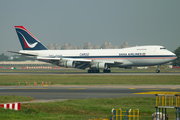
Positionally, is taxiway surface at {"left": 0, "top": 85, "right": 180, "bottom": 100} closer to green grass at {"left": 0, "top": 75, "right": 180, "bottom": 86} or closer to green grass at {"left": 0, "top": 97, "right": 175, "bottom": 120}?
green grass at {"left": 0, "top": 97, "right": 175, "bottom": 120}

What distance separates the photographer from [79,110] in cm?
1712

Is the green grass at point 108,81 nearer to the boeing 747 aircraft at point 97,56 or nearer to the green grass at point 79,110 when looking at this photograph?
the boeing 747 aircraft at point 97,56

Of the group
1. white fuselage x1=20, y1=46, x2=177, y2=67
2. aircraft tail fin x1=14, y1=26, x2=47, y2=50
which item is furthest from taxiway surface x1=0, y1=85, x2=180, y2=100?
aircraft tail fin x1=14, y1=26, x2=47, y2=50

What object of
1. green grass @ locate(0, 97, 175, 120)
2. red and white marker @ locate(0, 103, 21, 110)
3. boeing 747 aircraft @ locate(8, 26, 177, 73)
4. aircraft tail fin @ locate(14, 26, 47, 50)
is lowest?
green grass @ locate(0, 97, 175, 120)

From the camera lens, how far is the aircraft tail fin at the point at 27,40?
6706cm

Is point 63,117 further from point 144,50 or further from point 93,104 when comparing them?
point 144,50

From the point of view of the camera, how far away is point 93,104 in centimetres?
1916

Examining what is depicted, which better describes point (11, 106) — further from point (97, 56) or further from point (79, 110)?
point (97, 56)

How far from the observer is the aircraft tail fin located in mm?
67062

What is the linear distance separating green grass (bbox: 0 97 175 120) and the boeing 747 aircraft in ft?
126

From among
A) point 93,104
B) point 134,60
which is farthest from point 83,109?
point 134,60

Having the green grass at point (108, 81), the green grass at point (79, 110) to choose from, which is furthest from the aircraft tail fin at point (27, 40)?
the green grass at point (79, 110)

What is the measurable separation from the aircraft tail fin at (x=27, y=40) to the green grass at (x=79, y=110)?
50716 millimetres

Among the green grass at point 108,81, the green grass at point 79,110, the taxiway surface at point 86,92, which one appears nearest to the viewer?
the green grass at point 79,110
